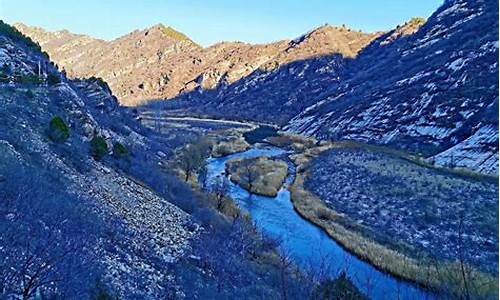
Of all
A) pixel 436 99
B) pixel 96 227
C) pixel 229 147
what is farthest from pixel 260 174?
pixel 96 227

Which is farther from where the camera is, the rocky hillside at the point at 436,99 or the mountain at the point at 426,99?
the mountain at the point at 426,99

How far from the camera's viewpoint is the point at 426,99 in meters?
67.6

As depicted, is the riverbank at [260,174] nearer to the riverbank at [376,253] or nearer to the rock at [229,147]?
the riverbank at [376,253]

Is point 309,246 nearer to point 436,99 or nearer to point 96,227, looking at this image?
point 96,227

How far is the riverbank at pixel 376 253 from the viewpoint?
60.1ft

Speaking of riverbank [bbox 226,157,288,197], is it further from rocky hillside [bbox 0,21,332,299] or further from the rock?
rocky hillside [bbox 0,21,332,299]

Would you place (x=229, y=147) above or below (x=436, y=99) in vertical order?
below

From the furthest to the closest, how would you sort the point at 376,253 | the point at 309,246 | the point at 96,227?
1. the point at 309,246
2. the point at 376,253
3. the point at 96,227

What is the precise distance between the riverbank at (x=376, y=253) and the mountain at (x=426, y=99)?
681 inches

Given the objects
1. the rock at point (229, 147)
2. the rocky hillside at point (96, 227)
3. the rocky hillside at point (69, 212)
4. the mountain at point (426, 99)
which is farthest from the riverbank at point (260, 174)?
the mountain at point (426, 99)

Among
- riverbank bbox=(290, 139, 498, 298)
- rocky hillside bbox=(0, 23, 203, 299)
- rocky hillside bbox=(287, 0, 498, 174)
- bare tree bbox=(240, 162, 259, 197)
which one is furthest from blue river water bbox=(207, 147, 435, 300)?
rocky hillside bbox=(287, 0, 498, 174)

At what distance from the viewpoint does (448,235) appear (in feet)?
94.9

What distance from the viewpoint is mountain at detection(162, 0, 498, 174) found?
175 ft

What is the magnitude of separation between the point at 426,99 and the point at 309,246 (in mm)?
47260
